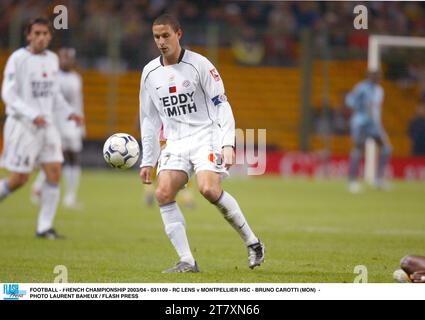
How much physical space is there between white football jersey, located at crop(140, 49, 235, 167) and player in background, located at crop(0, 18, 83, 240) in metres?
2.60

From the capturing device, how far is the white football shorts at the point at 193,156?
788 centimetres

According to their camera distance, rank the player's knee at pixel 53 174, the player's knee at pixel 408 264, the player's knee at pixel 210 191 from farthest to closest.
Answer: the player's knee at pixel 53 174, the player's knee at pixel 210 191, the player's knee at pixel 408 264

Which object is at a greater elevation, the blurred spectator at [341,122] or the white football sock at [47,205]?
the blurred spectator at [341,122]

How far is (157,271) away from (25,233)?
143 inches

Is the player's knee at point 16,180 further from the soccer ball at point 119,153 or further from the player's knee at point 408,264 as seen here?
the player's knee at point 408,264

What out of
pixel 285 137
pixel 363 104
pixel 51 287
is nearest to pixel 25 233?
pixel 51 287

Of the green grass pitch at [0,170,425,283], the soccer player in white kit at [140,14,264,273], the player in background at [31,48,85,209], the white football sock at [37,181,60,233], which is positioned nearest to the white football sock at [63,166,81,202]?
the player in background at [31,48,85,209]

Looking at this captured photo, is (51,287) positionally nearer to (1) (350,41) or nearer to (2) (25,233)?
(2) (25,233)

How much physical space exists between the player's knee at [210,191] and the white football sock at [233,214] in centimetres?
8

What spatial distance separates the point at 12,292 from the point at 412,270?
9.66ft

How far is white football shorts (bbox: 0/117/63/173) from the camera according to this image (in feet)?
34.5

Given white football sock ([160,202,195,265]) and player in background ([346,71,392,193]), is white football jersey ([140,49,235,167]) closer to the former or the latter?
white football sock ([160,202,195,265])

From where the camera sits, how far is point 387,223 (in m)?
12.5

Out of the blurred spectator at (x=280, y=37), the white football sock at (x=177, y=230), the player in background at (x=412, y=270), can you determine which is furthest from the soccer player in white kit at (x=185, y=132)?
the blurred spectator at (x=280, y=37)
